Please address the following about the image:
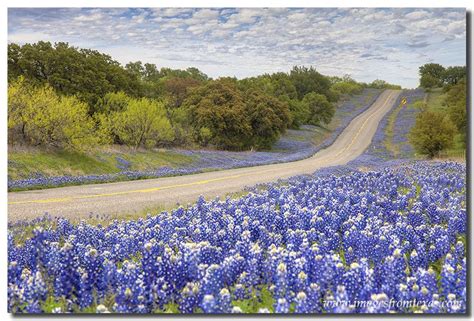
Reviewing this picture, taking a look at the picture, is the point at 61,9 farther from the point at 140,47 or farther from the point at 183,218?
the point at 183,218

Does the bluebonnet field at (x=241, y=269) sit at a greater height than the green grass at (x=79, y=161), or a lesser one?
greater

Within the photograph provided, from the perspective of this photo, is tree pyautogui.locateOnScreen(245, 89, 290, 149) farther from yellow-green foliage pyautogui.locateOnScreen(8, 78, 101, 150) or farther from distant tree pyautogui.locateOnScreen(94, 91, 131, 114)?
yellow-green foliage pyautogui.locateOnScreen(8, 78, 101, 150)

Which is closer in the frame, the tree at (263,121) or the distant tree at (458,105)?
the distant tree at (458,105)

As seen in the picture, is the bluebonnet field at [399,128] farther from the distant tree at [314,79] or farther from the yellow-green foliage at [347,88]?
the distant tree at [314,79]

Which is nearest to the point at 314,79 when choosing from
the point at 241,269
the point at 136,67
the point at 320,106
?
the point at 320,106

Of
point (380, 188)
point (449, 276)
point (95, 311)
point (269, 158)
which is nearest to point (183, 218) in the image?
point (95, 311)

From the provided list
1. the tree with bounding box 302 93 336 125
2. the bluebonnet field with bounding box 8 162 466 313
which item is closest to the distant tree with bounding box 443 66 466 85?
the bluebonnet field with bounding box 8 162 466 313

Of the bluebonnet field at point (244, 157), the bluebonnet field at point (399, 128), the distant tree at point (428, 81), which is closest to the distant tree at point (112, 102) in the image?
the bluebonnet field at point (244, 157)

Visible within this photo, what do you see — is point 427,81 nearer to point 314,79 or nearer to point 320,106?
point 314,79
